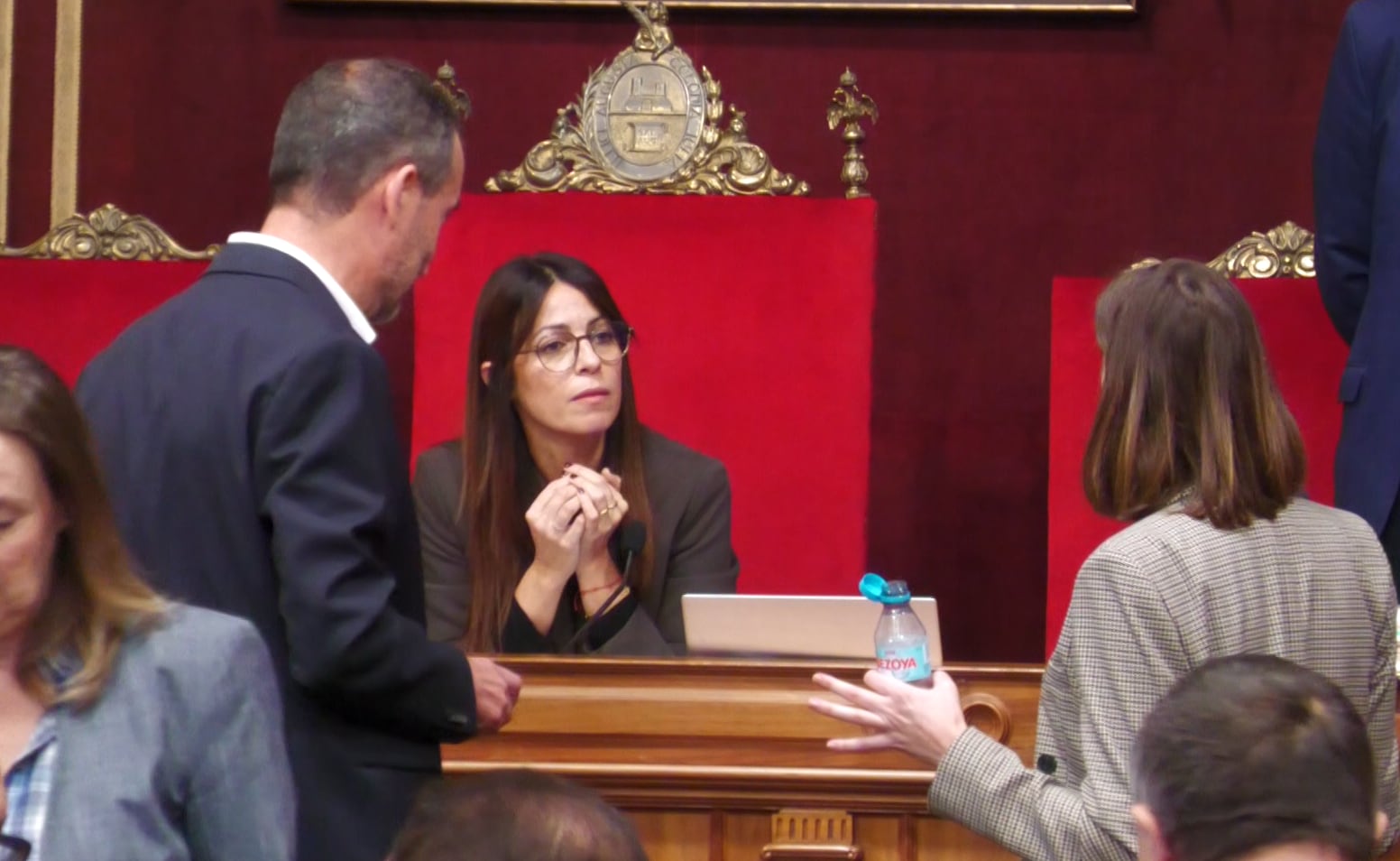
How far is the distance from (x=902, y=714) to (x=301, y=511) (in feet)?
1.91

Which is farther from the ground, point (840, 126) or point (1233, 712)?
point (840, 126)

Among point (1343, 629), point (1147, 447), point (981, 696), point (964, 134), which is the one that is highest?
→ point (964, 134)

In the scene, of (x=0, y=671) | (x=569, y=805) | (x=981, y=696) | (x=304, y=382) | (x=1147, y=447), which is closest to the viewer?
(x=569, y=805)

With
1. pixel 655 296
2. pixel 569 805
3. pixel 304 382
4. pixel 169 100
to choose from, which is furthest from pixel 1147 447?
pixel 169 100

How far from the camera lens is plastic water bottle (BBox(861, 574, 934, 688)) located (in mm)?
1842

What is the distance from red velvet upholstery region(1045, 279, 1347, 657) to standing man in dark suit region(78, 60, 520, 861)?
1.80 metres

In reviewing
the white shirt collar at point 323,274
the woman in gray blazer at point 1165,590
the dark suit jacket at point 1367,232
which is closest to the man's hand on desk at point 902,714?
the woman in gray blazer at point 1165,590

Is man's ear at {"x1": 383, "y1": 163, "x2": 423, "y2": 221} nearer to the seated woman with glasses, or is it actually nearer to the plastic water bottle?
the plastic water bottle

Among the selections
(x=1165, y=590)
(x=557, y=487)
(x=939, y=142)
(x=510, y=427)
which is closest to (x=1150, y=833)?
(x=1165, y=590)

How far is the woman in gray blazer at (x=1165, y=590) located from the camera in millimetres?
1684

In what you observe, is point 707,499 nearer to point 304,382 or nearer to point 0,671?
point 304,382

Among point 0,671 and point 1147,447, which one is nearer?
point 0,671

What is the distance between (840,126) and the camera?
4109 millimetres

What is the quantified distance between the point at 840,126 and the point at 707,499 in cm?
142
